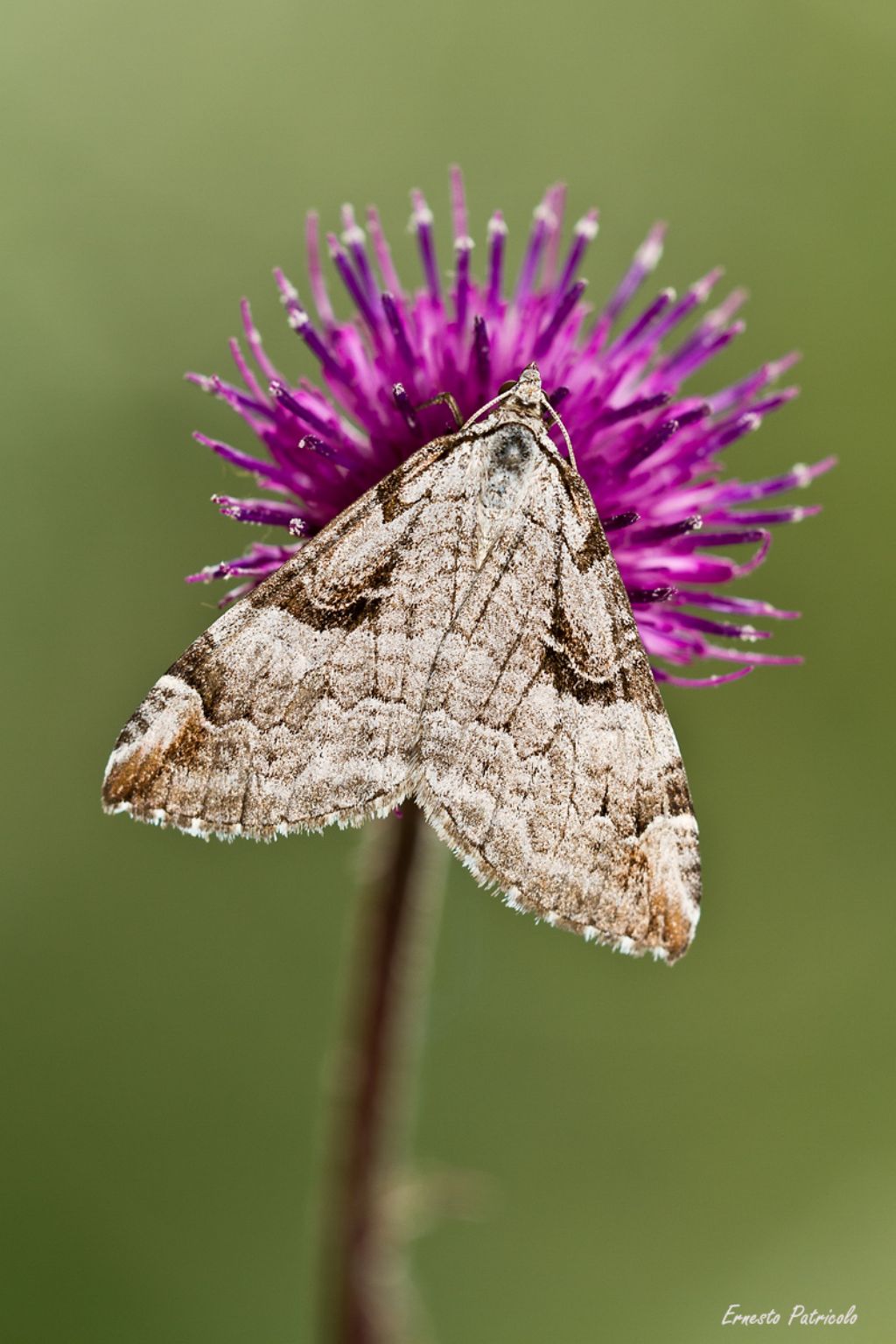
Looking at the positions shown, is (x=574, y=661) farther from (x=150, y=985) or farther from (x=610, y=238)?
(x=610, y=238)

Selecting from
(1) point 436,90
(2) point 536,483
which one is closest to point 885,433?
(1) point 436,90

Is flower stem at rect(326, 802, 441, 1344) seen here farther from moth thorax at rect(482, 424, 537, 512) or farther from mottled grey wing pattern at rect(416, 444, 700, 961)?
moth thorax at rect(482, 424, 537, 512)

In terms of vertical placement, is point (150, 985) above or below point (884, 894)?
below

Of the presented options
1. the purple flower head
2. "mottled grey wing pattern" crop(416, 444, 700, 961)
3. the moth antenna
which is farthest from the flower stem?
the moth antenna

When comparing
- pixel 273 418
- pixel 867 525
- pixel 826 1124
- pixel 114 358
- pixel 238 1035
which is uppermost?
pixel 114 358

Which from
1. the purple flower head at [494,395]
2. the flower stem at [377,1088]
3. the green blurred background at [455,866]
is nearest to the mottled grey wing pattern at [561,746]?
the purple flower head at [494,395]

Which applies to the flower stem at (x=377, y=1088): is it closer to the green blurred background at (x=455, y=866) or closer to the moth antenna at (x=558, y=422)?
the moth antenna at (x=558, y=422)

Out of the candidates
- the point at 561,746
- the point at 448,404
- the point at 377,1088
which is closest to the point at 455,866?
the point at 377,1088
